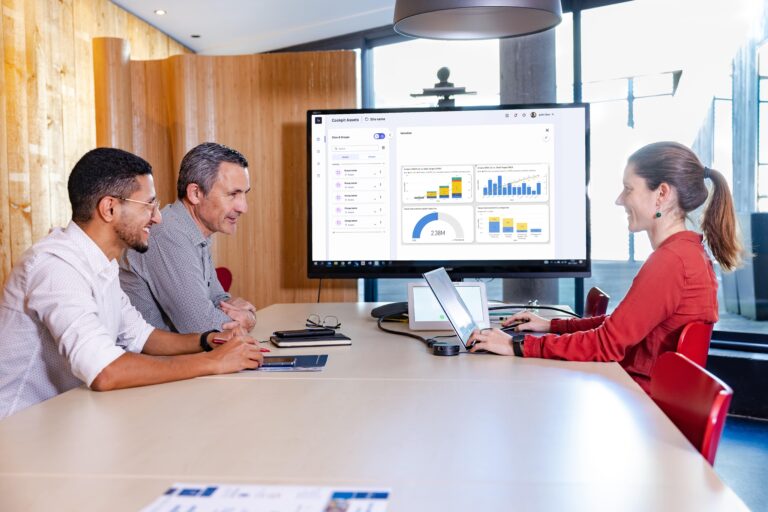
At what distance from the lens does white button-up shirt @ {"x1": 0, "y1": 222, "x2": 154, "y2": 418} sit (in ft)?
5.16

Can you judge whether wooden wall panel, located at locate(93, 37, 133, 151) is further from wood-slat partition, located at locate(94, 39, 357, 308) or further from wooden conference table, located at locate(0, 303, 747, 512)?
wooden conference table, located at locate(0, 303, 747, 512)

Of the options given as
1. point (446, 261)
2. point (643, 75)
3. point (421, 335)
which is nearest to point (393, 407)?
point (421, 335)

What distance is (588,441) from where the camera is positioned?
1.17 metres

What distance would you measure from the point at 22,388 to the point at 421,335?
43.4 inches

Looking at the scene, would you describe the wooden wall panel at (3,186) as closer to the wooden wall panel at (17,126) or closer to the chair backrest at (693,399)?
the wooden wall panel at (17,126)

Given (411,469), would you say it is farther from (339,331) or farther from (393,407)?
(339,331)

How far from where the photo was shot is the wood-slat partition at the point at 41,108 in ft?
14.5

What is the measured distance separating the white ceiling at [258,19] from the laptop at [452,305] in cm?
415

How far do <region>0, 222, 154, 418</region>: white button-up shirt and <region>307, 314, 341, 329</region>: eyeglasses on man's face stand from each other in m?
0.71

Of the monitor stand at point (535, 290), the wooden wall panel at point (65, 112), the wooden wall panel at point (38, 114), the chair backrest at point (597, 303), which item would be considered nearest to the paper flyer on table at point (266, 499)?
the chair backrest at point (597, 303)

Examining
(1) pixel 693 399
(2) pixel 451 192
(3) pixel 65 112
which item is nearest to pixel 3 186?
(3) pixel 65 112

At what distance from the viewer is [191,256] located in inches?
95.0

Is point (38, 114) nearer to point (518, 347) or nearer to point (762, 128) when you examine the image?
point (518, 347)

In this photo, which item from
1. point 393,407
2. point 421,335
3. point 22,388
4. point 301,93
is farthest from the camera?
point 301,93
